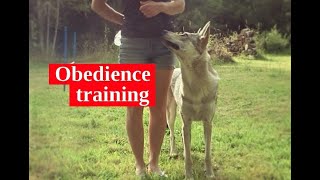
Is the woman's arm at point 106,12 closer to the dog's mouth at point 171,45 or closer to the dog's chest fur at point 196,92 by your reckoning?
the dog's mouth at point 171,45

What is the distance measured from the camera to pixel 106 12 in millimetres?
4230

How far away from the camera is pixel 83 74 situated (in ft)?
14.0

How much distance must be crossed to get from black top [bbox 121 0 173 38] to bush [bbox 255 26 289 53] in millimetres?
656

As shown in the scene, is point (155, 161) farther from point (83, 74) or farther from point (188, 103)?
point (83, 74)

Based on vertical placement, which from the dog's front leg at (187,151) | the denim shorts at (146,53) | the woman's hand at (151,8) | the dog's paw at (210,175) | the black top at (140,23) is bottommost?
the dog's paw at (210,175)

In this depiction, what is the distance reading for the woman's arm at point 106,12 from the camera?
4207mm

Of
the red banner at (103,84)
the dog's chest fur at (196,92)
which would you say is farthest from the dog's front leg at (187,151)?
the red banner at (103,84)

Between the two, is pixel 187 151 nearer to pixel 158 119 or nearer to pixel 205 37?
pixel 158 119

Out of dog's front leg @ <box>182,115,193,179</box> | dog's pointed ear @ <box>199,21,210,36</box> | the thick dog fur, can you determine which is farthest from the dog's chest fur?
dog's pointed ear @ <box>199,21,210,36</box>

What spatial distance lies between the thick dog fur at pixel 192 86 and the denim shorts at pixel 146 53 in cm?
7

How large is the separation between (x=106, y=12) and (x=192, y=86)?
2.60 feet

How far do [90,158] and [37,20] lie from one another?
1.05 m

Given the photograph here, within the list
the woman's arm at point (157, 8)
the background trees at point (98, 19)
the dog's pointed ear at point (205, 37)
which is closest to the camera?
the dog's pointed ear at point (205, 37)
